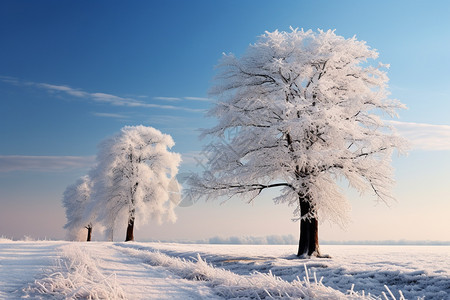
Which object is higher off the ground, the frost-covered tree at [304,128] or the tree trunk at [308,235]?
the frost-covered tree at [304,128]

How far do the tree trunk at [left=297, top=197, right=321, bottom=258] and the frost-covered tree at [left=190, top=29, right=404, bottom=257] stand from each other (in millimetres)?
39

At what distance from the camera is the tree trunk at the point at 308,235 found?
47.3 ft

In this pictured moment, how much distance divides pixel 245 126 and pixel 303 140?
2388mm

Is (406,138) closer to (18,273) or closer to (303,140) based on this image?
(303,140)

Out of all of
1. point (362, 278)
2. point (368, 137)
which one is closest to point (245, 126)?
point (368, 137)

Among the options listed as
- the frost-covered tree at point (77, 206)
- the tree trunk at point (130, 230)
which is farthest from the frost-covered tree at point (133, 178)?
the frost-covered tree at point (77, 206)

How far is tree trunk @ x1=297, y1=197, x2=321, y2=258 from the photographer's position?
1440 centimetres

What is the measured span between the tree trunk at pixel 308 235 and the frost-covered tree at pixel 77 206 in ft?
106

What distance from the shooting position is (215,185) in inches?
581

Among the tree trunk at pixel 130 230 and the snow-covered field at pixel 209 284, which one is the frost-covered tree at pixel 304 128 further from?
the tree trunk at pixel 130 230

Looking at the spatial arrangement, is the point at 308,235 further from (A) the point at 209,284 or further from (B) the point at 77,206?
(B) the point at 77,206

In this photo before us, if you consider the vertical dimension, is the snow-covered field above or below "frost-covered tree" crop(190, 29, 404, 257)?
below

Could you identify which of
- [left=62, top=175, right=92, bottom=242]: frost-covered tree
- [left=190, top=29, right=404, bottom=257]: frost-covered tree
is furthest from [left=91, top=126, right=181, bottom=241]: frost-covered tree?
[left=190, top=29, right=404, bottom=257]: frost-covered tree

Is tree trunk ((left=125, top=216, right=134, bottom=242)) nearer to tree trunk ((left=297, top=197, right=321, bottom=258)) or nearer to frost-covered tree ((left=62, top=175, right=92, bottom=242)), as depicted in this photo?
frost-covered tree ((left=62, top=175, right=92, bottom=242))
